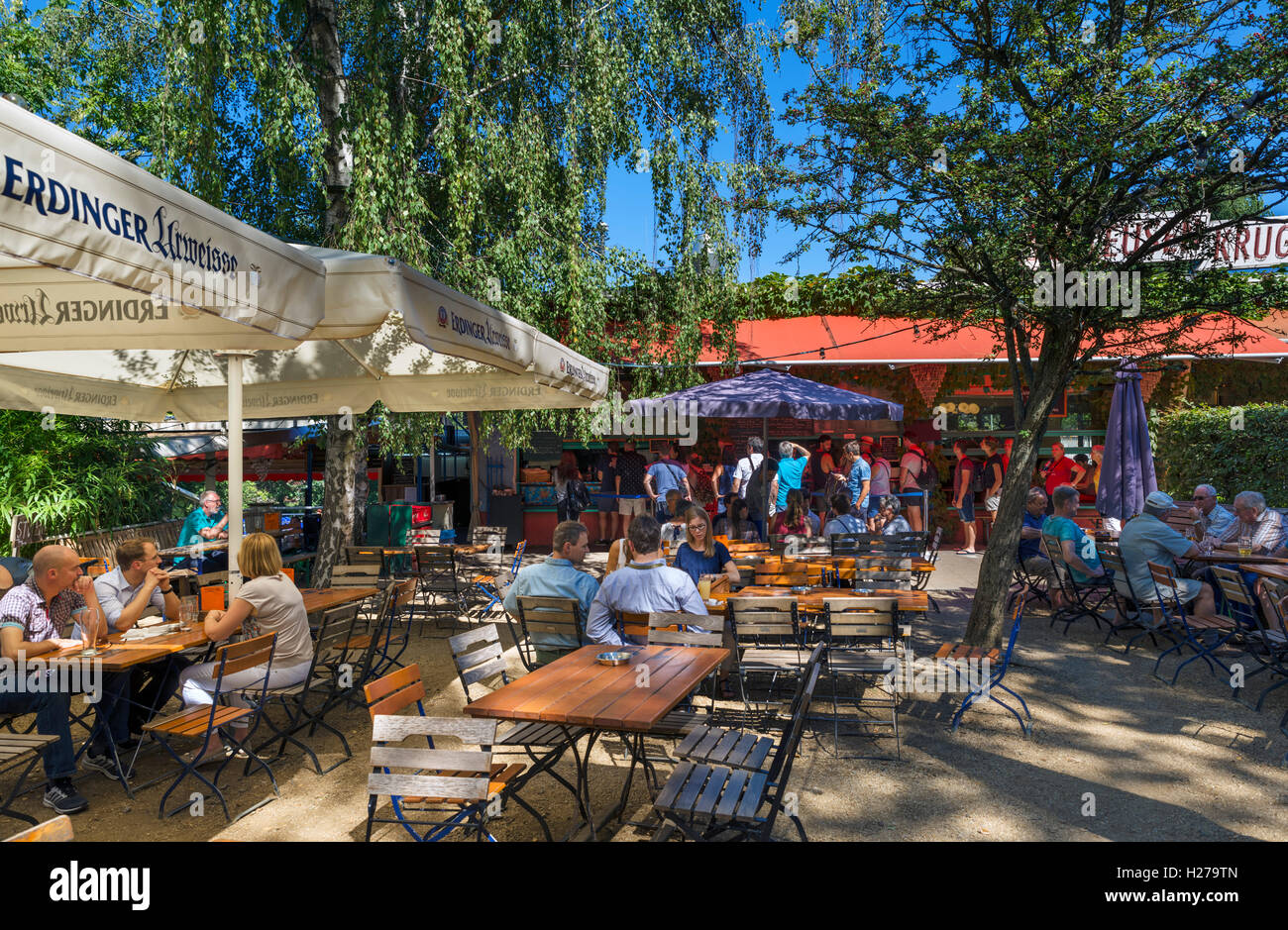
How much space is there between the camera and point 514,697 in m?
3.37

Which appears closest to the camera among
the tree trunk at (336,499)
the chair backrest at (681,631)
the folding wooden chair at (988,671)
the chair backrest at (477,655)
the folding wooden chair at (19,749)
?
the folding wooden chair at (19,749)

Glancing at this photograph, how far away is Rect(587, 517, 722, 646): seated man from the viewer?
4793 mm

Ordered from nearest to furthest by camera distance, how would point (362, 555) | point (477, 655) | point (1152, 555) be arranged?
point (477, 655)
point (1152, 555)
point (362, 555)

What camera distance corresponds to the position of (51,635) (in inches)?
166

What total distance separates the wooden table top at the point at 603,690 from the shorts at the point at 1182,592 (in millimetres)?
4429

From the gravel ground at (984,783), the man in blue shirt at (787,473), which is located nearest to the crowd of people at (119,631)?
the gravel ground at (984,783)

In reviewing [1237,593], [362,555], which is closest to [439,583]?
[362,555]

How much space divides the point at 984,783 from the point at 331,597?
14.1ft

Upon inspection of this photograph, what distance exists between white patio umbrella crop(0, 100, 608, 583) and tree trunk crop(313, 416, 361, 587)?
2.12 metres

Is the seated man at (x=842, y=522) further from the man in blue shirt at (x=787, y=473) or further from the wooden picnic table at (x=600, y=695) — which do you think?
the wooden picnic table at (x=600, y=695)

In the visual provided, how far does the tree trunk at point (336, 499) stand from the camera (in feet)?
28.9

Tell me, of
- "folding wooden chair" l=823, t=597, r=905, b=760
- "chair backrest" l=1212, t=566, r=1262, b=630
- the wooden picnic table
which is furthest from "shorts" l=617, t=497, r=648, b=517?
the wooden picnic table

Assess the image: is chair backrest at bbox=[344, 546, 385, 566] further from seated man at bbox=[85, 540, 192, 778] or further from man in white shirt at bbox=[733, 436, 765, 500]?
man in white shirt at bbox=[733, 436, 765, 500]

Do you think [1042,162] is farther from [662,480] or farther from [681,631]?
[662,480]
